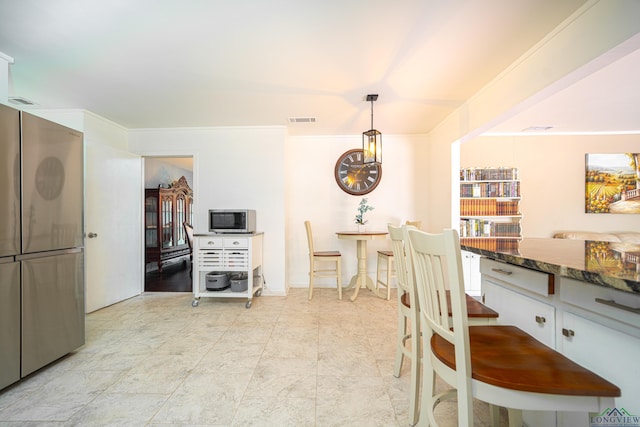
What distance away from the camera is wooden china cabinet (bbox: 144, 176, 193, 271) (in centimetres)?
496

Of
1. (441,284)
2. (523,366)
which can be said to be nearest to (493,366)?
(523,366)

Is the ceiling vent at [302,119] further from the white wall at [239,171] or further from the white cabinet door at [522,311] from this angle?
the white cabinet door at [522,311]

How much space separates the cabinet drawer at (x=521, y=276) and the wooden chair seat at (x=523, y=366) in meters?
0.21

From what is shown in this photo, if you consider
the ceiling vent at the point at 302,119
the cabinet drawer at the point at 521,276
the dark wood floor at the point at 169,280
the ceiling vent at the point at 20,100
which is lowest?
the dark wood floor at the point at 169,280

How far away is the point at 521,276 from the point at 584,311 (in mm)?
289

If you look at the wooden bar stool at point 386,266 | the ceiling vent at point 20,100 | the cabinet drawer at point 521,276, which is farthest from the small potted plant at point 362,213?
the ceiling vent at point 20,100

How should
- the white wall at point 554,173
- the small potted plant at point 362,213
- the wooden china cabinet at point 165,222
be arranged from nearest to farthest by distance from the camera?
the small potted plant at point 362,213 → the white wall at point 554,173 → the wooden china cabinet at point 165,222

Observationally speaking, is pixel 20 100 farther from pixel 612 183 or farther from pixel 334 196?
pixel 612 183

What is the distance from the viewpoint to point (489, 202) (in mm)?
3799

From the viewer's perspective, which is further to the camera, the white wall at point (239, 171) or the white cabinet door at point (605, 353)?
the white wall at point (239, 171)

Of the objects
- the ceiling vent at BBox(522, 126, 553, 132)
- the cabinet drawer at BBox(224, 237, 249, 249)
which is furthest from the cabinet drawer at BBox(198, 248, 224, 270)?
the ceiling vent at BBox(522, 126, 553, 132)

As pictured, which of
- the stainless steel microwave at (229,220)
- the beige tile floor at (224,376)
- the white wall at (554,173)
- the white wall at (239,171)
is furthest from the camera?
the white wall at (554,173)

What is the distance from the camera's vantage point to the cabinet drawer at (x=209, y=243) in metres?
3.19

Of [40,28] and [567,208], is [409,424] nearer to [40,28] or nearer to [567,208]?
[40,28]
